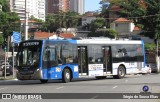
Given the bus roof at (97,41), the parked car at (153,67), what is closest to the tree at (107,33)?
the parked car at (153,67)

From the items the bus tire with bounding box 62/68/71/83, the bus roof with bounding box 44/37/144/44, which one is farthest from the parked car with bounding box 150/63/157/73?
the bus tire with bounding box 62/68/71/83

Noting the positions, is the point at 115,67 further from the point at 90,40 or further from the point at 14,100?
the point at 14,100

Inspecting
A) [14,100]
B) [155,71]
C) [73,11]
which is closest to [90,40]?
[14,100]

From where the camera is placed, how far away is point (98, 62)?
111 ft

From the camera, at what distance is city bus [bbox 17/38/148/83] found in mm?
29641

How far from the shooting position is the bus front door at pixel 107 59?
3441 cm

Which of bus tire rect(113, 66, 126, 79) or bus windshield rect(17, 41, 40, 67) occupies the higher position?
bus windshield rect(17, 41, 40, 67)

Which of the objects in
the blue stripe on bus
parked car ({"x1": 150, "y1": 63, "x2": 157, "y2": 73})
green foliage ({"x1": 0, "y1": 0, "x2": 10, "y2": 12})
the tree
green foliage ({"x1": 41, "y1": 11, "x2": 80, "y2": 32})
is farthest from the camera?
green foliage ({"x1": 41, "y1": 11, "x2": 80, "y2": 32})

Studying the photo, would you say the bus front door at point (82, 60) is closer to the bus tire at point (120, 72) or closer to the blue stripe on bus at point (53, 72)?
the blue stripe on bus at point (53, 72)

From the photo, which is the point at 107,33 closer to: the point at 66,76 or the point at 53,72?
the point at 66,76

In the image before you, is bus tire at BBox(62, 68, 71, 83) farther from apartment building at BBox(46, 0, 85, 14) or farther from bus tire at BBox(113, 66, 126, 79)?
apartment building at BBox(46, 0, 85, 14)

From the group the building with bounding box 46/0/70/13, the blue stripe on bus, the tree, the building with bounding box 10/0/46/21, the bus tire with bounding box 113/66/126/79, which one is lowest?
the bus tire with bounding box 113/66/126/79

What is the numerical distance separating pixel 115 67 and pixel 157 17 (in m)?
25.0

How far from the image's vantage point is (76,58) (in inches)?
1255
